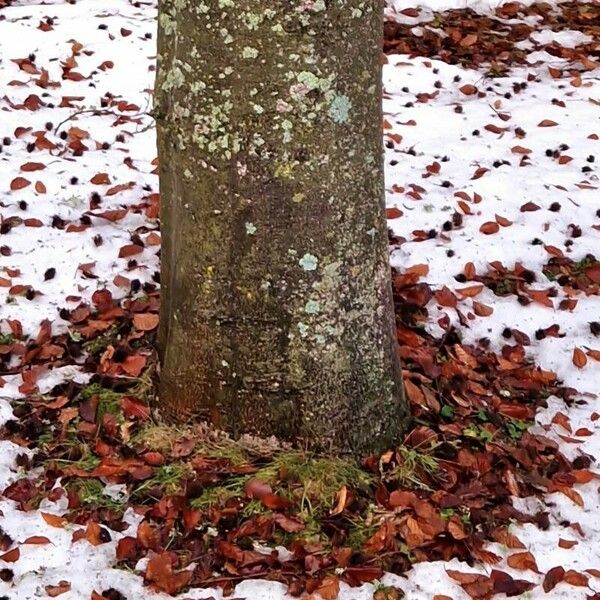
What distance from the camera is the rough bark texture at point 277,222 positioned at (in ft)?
8.27

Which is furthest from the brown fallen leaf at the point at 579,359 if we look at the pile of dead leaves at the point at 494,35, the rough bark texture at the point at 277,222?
the pile of dead leaves at the point at 494,35

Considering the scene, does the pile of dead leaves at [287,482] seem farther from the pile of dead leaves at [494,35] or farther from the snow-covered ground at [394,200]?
the pile of dead leaves at [494,35]

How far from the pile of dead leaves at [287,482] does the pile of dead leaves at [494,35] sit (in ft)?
13.9

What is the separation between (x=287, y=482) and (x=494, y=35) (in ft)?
19.4

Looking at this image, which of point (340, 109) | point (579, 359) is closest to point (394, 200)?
point (579, 359)

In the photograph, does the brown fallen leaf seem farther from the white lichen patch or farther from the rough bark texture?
the white lichen patch

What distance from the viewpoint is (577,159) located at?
17.8 feet

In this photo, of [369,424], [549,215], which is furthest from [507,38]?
[369,424]

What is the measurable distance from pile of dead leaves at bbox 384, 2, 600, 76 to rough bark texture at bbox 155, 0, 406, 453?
4461 millimetres

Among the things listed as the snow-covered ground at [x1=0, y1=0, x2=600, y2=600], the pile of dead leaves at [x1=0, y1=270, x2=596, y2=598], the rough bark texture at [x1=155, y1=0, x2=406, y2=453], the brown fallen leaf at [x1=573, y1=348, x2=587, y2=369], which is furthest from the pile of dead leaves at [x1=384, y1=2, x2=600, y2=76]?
the rough bark texture at [x1=155, y1=0, x2=406, y2=453]

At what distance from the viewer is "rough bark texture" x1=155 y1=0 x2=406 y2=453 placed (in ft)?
8.27

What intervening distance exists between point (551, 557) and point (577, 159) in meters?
3.28

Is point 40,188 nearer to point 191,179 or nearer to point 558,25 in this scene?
point 191,179

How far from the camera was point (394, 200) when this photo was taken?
16.1ft
